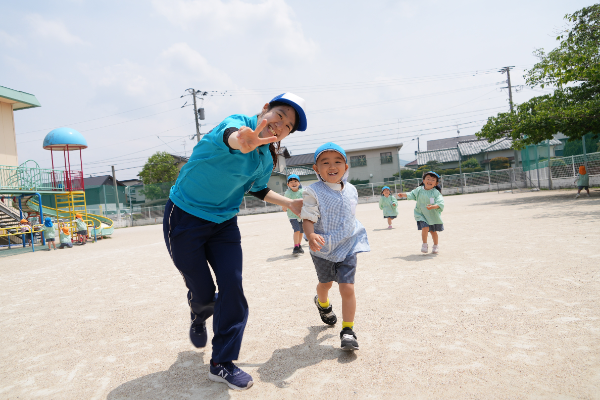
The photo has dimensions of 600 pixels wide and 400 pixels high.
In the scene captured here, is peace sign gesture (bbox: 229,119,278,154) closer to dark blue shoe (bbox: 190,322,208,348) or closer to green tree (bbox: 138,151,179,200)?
dark blue shoe (bbox: 190,322,208,348)

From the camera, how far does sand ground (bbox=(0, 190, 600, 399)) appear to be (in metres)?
2.40

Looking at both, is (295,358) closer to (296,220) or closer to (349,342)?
(349,342)

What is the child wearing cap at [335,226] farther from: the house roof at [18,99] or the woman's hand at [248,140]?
the house roof at [18,99]

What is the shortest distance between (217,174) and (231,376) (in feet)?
4.25

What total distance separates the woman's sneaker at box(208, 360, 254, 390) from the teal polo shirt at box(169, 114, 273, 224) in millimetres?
955

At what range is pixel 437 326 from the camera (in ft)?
10.6

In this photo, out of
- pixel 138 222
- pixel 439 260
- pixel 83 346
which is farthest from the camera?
pixel 138 222

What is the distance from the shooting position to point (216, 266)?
2609 mm

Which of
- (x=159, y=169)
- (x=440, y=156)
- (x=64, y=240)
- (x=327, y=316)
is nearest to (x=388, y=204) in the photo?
(x=327, y=316)

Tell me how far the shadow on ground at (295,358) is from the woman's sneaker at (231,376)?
145 millimetres

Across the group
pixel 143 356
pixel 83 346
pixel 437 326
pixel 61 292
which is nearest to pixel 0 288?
pixel 61 292

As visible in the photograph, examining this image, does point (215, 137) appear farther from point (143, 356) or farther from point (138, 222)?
point (138, 222)

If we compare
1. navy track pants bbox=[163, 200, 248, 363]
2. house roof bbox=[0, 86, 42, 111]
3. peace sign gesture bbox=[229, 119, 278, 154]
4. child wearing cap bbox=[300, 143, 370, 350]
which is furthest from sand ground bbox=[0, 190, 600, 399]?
house roof bbox=[0, 86, 42, 111]

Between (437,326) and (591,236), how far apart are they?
5264mm
